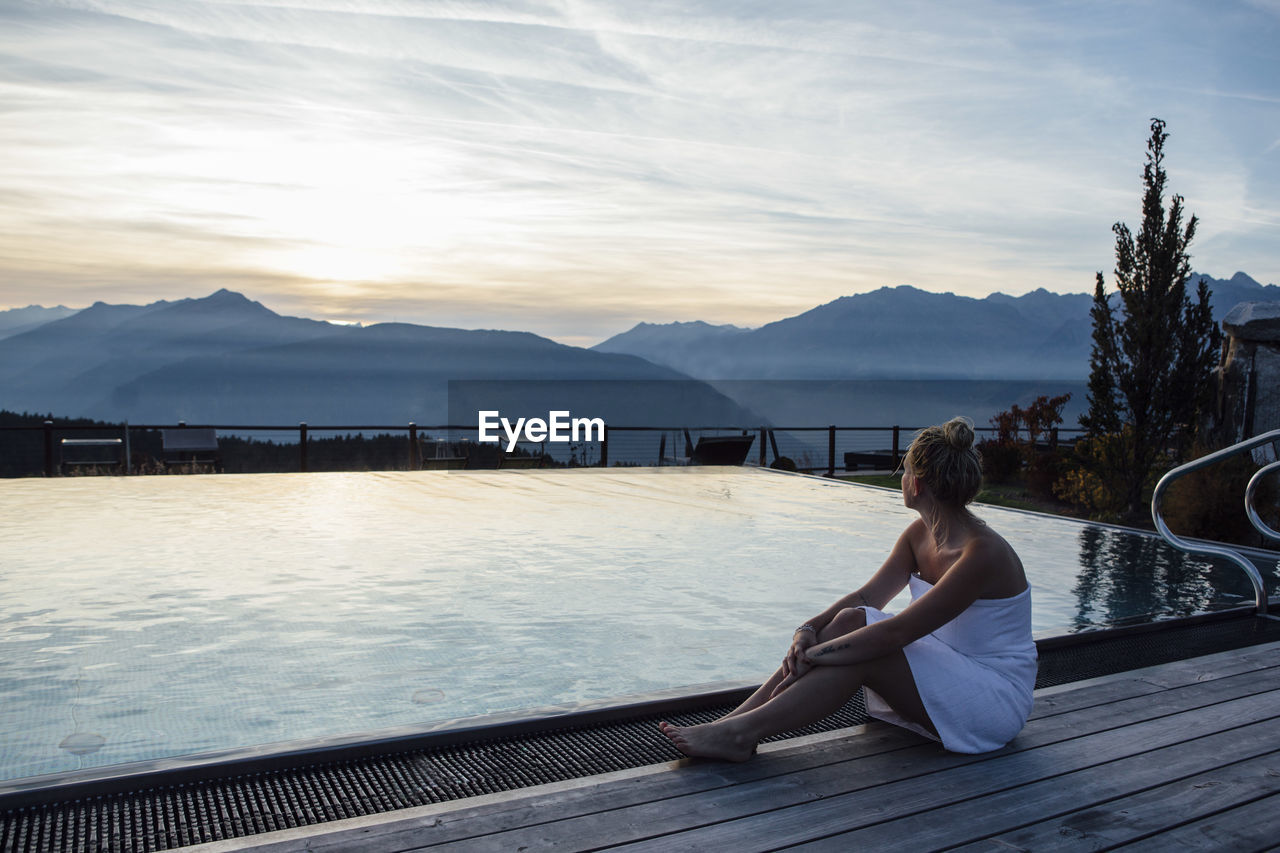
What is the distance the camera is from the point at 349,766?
6.78ft

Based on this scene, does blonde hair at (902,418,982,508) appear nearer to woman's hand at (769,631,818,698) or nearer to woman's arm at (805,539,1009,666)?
woman's arm at (805,539,1009,666)

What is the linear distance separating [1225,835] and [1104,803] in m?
0.20

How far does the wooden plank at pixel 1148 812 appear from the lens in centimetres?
159

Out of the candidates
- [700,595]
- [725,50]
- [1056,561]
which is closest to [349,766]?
[700,595]

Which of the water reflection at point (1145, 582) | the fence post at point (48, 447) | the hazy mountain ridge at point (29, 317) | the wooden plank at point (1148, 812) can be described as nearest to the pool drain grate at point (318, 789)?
the wooden plank at point (1148, 812)

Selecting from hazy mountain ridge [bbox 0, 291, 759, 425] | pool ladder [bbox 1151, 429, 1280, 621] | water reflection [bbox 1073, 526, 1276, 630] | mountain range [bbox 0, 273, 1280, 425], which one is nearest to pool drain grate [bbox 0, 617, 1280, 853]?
pool ladder [bbox 1151, 429, 1280, 621]

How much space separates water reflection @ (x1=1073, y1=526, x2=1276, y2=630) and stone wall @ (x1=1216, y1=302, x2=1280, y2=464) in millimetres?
4344

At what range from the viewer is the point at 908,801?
1.74 metres

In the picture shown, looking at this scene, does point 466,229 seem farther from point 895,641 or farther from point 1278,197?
point 895,641

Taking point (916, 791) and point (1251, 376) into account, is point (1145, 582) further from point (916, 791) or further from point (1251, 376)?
point (1251, 376)

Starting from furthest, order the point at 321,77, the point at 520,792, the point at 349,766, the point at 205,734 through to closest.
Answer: the point at 321,77, the point at 205,734, the point at 349,766, the point at 520,792

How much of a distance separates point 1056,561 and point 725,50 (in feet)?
20.5

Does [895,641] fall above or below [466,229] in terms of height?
below

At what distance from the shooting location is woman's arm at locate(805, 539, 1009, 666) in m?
1.90
